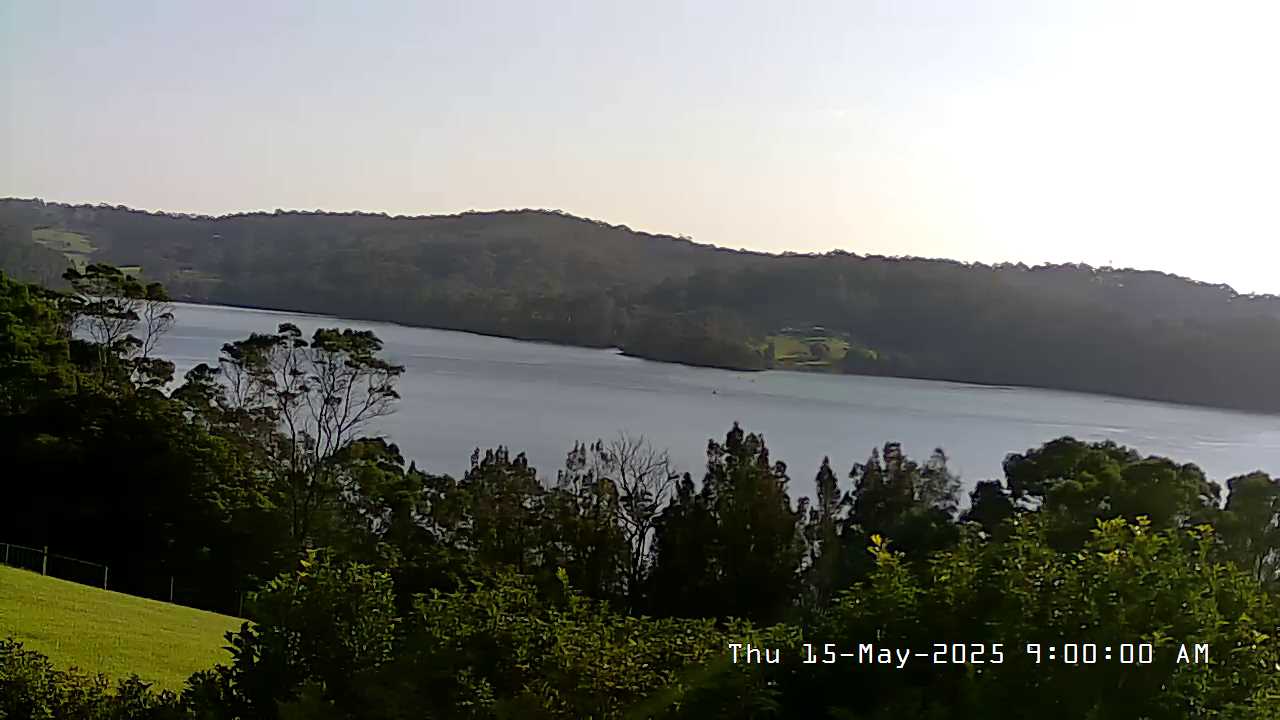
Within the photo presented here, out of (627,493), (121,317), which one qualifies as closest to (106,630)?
(627,493)

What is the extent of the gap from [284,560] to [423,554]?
212cm

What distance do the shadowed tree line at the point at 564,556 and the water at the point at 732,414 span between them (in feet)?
15.1

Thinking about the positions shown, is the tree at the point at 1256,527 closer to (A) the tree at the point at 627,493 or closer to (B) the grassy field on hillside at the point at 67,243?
(A) the tree at the point at 627,493

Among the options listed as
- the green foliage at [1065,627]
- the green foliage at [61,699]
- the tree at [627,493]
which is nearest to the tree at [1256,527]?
the tree at [627,493]

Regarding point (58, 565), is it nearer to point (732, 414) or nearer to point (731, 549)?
point (731, 549)

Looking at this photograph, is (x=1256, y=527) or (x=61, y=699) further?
(x=1256, y=527)

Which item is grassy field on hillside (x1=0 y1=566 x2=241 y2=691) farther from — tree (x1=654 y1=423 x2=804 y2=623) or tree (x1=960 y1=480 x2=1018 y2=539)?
tree (x1=960 y1=480 x2=1018 y2=539)

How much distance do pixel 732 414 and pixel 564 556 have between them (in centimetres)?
1932

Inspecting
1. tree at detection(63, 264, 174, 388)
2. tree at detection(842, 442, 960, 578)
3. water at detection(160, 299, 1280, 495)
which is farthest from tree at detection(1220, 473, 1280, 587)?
tree at detection(63, 264, 174, 388)

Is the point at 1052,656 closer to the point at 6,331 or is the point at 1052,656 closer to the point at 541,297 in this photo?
the point at 6,331

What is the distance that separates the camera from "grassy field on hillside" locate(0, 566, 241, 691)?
Answer: 8094 millimetres

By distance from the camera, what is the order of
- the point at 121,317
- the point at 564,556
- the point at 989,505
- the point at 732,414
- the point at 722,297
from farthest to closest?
the point at 722,297 < the point at 732,414 < the point at 121,317 < the point at 564,556 < the point at 989,505

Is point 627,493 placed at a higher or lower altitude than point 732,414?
lower

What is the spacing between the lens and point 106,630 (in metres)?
9.25
